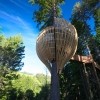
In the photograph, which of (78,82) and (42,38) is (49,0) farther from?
(42,38)

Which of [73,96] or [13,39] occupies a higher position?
[13,39]

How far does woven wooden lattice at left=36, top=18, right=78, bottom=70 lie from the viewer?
24.9 ft

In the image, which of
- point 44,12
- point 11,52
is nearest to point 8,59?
point 11,52

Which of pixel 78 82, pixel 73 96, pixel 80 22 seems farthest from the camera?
pixel 73 96

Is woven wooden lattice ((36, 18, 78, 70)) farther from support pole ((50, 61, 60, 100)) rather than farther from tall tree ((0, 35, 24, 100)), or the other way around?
tall tree ((0, 35, 24, 100))

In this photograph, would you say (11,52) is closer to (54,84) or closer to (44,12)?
(44,12)

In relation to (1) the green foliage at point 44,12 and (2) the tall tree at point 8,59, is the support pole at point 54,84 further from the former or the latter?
(2) the tall tree at point 8,59

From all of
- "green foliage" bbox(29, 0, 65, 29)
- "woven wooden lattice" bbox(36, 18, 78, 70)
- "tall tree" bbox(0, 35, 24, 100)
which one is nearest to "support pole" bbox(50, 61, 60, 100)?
"woven wooden lattice" bbox(36, 18, 78, 70)

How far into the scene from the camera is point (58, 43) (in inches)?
297

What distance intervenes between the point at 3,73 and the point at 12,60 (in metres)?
3.34

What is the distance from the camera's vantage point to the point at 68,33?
780cm

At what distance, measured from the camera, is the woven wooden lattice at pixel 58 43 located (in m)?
7.59

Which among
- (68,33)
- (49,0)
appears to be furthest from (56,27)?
(49,0)

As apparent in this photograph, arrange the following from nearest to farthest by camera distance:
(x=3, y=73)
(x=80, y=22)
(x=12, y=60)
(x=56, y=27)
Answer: (x=56, y=27), (x=80, y=22), (x=3, y=73), (x=12, y=60)
